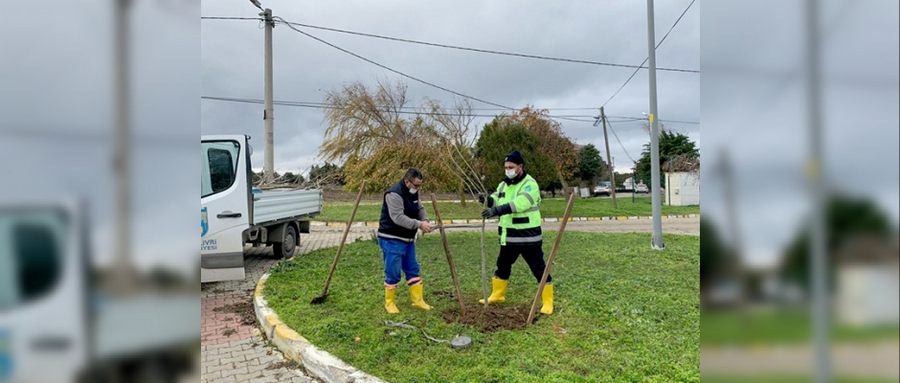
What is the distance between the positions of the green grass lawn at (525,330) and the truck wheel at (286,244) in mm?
1023

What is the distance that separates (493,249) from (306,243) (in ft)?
→ 16.1

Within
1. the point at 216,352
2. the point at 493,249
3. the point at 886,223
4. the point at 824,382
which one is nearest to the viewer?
the point at 886,223

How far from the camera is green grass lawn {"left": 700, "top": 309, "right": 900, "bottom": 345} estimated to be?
2.01 ft

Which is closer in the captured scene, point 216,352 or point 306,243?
point 216,352

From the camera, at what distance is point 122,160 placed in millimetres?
617

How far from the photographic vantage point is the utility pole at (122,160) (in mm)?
613

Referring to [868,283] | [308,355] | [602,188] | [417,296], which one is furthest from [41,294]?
[602,188]

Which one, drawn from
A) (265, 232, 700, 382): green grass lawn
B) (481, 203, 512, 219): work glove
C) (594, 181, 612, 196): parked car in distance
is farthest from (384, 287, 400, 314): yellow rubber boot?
(594, 181, 612, 196): parked car in distance

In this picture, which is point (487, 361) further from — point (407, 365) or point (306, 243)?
point (306, 243)

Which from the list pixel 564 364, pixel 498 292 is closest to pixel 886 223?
pixel 564 364

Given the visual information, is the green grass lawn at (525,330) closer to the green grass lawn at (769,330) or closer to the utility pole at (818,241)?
the green grass lawn at (769,330)

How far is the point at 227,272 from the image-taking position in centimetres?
515

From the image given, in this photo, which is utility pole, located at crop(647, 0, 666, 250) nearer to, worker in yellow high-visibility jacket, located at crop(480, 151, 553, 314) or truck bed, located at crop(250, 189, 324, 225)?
worker in yellow high-visibility jacket, located at crop(480, 151, 553, 314)

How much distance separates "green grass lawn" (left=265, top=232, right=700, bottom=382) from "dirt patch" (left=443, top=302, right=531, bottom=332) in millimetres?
100
